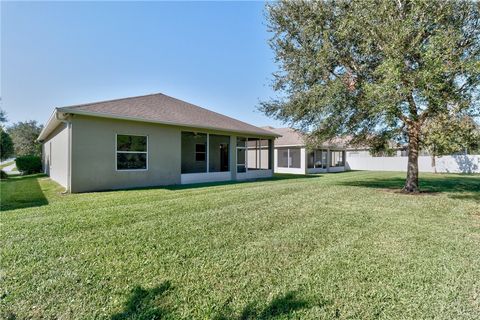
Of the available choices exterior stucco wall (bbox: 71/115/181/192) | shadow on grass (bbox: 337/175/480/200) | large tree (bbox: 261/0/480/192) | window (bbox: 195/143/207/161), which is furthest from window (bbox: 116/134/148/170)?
shadow on grass (bbox: 337/175/480/200)

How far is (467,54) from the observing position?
8086mm

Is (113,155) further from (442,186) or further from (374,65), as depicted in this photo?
(442,186)

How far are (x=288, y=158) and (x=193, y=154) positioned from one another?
987 centimetres

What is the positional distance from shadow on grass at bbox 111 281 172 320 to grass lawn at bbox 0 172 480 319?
11 millimetres

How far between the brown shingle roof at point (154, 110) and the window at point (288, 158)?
667 centimetres

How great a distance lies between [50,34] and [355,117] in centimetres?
1252

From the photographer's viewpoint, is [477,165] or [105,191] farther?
[477,165]

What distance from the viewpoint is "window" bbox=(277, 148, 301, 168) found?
2225 centimetres

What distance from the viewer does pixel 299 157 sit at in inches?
869

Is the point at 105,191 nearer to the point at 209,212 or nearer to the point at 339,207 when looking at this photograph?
the point at 209,212

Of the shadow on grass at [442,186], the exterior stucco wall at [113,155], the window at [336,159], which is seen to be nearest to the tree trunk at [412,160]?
the shadow on grass at [442,186]

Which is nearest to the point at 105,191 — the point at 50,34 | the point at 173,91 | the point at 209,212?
the point at 209,212

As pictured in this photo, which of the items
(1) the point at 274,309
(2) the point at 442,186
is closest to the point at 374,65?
(2) the point at 442,186

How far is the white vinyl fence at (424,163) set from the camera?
24.9 meters
